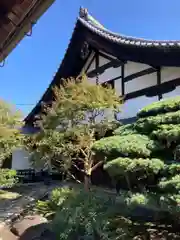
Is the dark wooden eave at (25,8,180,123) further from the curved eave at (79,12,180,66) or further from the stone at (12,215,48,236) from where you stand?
the stone at (12,215,48,236)

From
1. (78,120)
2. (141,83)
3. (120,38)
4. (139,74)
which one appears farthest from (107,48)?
(78,120)

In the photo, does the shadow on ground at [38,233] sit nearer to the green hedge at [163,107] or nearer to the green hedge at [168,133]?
the green hedge at [168,133]

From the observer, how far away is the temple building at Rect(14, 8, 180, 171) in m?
8.03

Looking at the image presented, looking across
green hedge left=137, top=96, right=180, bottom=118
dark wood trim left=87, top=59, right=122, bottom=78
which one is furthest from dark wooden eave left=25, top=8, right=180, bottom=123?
green hedge left=137, top=96, right=180, bottom=118

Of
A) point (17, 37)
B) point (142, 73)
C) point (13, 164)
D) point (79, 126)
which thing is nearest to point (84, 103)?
point (79, 126)

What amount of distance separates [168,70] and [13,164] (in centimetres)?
1028

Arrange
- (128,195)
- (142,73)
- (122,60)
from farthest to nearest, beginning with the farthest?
(122,60)
(142,73)
(128,195)

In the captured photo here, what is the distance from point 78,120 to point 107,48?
3147 millimetres

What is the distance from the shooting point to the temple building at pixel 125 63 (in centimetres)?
803

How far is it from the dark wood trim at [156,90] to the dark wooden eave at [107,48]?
21.1 inches

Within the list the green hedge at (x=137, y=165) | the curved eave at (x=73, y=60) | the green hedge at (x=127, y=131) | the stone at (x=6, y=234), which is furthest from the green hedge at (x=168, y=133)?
the curved eave at (x=73, y=60)

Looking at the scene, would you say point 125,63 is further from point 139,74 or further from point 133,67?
point 139,74

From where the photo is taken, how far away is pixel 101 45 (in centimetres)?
1034

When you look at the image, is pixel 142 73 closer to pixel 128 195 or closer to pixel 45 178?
pixel 128 195
